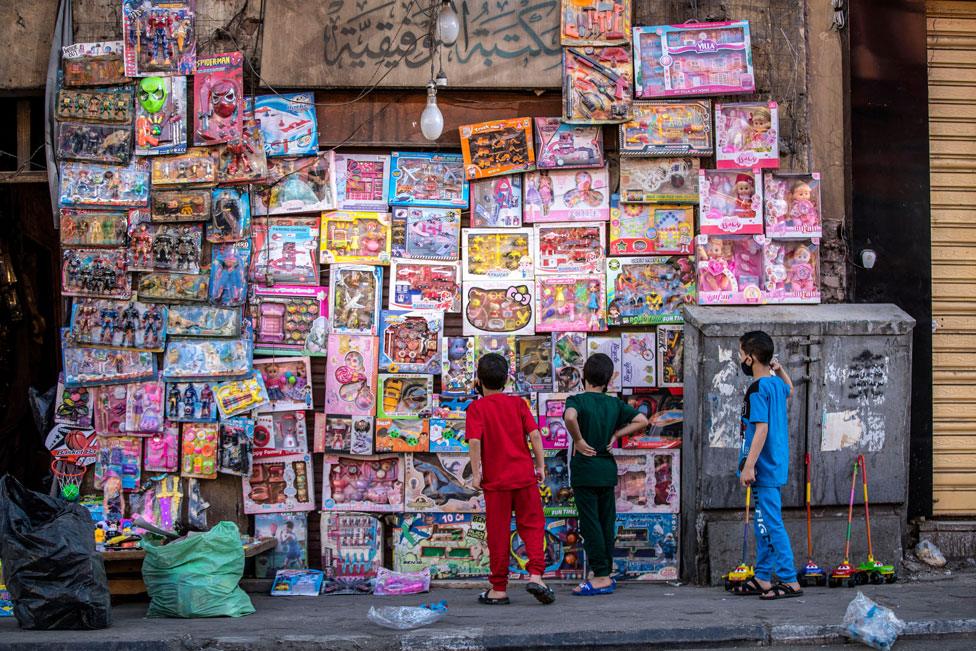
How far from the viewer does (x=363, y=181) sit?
752 cm

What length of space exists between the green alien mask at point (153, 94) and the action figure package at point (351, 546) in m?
3.10

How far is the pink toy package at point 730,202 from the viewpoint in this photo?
24.3 feet

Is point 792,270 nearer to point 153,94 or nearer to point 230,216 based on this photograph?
point 230,216

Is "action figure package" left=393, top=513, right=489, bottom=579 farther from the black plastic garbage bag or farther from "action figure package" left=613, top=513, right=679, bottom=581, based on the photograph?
the black plastic garbage bag

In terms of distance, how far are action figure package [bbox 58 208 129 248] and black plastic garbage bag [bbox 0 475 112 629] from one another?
7.16ft

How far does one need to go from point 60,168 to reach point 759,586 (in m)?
5.48

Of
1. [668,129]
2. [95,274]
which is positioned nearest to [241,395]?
[95,274]

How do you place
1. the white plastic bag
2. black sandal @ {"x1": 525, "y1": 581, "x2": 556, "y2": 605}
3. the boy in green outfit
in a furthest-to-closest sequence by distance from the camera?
the boy in green outfit
black sandal @ {"x1": 525, "y1": 581, "x2": 556, "y2": 605}
the white plastic bag

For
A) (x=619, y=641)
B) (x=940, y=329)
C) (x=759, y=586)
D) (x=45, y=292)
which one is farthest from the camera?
(x=45, y=292)

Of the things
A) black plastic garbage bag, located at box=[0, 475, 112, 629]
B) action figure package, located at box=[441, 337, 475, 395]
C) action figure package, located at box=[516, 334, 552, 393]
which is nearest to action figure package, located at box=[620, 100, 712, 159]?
action figure package, located at box=[516, 334, 552, 393]

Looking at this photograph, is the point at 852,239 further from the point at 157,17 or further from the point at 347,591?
the point at 157,17

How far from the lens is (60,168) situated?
7539 mm

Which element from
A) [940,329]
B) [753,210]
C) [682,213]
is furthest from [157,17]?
[940,329]

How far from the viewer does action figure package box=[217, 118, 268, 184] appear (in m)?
7.46
